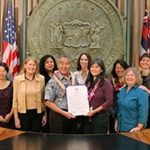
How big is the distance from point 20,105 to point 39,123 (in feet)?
1.09

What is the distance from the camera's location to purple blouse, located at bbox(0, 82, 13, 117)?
4148 millimetres

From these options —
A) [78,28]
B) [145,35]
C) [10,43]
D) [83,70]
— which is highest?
[78,28]

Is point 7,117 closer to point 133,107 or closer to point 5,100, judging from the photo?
point 5,100

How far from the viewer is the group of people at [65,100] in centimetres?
371

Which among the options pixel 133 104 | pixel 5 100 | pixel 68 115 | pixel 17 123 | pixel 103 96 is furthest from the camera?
pixel 5 100

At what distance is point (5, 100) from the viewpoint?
4168 millimetres

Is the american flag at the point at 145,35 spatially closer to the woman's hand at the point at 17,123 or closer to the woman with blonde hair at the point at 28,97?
the woman with blonde hair at the point at 28,97

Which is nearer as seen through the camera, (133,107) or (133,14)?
(133,107)

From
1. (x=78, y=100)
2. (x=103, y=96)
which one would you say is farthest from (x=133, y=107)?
(x=78, y=100)

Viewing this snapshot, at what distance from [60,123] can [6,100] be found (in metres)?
0.71

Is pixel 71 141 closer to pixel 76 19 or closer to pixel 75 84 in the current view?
pixel 75 84

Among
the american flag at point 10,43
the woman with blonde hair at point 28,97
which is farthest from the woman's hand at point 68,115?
the american flag at point 10,43

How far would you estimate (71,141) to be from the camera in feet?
9.04

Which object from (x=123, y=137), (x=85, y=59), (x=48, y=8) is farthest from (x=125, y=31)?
(x=123, y=137)
